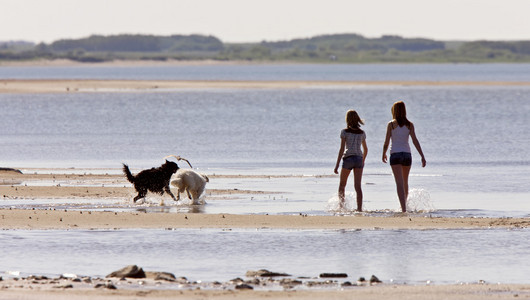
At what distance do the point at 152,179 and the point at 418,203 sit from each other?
452 cm

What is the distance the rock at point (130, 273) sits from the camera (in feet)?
37.3

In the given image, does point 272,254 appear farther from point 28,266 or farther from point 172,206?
point 172,206

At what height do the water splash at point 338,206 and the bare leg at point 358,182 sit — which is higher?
the bare leg at point 358,182

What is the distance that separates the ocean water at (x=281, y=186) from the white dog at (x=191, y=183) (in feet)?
0.92

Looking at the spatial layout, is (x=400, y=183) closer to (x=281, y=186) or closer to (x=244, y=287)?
(x=281, y=186)

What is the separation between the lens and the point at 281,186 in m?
21.6

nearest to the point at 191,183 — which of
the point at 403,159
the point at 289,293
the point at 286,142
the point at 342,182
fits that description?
the point at 342,182

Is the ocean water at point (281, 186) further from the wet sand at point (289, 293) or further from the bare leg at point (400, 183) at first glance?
the wet sand at point (289, 293)

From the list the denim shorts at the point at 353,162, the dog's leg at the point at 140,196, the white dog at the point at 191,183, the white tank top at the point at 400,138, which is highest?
the white tank top at the point at 400,138

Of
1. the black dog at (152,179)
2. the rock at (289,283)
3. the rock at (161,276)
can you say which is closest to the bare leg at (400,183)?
the black dog at (152,179)

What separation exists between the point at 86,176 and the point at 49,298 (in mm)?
13523

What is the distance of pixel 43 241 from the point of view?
1437 cm

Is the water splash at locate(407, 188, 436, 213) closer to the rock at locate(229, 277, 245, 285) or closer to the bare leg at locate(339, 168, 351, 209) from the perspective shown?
the bare leg at locate(339, 168, 351, 209)

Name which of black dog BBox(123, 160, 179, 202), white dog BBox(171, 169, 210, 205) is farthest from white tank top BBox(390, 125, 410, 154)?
black dog BBox(123, 160, 179, 202)
